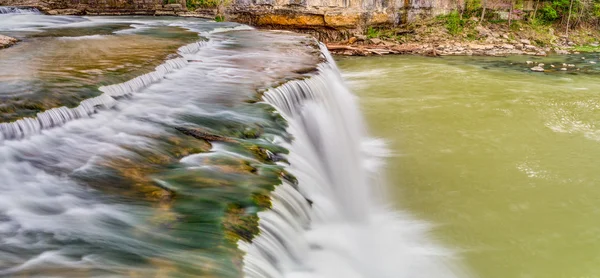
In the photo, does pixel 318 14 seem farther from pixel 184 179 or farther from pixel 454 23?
pixel 184 179

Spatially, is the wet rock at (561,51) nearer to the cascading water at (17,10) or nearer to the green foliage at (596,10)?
the green foliage at (596,10)

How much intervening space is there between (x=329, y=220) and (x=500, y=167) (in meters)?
2.87

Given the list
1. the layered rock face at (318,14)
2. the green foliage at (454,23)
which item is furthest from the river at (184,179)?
the green foliage at (454,23)

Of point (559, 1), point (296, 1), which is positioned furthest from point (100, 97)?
point (559, 1)

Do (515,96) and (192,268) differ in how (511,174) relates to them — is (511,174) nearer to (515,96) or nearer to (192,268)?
(192,268)

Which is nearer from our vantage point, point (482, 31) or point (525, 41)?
point (525, 41)

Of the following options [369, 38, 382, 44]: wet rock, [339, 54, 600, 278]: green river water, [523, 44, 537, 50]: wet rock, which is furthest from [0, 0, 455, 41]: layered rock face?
[339, 54, 600, 278]: green river water

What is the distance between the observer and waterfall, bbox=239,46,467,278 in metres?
2.64

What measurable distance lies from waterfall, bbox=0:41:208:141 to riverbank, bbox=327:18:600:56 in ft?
42.1

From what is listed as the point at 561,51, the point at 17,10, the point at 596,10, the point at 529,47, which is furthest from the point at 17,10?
the point at 596,10

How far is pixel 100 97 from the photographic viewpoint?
4281mm

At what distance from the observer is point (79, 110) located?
156 inches

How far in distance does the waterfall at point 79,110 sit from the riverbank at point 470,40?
1284 centimetres

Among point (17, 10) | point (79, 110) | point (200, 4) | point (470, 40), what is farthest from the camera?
point (200, 4)
